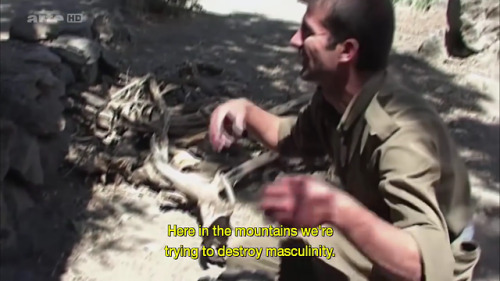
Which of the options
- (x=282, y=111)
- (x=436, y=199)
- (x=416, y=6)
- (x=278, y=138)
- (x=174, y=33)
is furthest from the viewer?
(x=416, y=6)

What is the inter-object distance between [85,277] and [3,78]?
1043 millimetres

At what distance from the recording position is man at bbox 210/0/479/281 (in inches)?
67.1

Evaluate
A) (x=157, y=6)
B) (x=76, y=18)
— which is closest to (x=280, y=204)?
(x=76, y=18)

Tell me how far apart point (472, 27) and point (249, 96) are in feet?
7.81

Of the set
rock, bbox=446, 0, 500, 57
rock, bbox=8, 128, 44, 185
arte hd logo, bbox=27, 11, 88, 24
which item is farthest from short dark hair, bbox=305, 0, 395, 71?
rock, bbox=446, 0, 500, 57

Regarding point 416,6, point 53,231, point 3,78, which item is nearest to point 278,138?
point 53,231

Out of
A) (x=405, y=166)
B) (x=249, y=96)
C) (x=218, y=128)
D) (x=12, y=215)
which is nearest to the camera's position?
(x=405, y=166)

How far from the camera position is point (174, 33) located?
7.05m

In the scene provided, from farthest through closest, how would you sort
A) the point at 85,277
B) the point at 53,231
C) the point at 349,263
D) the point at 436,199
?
the point at 53,231
the point at 85,277
the point at 349,263
the point at 436,199

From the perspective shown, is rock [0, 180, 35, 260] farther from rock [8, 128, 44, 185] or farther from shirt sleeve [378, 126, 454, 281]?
shirt sleeve [378, 126, 454, 281]

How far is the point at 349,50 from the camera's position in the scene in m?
1.98

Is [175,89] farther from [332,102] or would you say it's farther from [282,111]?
[332,102]

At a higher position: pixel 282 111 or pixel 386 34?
pixel 386 34

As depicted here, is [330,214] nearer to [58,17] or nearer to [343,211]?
[343,211]
